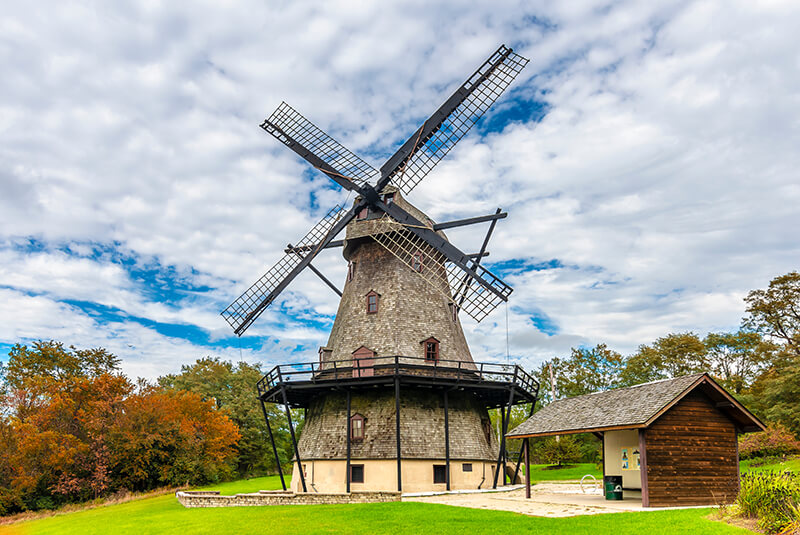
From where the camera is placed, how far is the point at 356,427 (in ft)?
79.9

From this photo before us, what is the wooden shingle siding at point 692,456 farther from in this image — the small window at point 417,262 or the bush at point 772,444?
the bush at point 772,444

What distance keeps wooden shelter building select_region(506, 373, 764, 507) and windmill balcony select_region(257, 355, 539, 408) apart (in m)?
6.00

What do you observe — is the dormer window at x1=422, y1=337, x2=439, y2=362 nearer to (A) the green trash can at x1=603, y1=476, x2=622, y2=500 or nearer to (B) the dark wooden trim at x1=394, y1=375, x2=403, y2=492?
(B) the dark wooden trim at x1=394, y1=375, x2=403, y2=492

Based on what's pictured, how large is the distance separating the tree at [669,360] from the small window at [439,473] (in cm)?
2927

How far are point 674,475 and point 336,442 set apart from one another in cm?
1284

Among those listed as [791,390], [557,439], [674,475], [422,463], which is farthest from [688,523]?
[557,439]

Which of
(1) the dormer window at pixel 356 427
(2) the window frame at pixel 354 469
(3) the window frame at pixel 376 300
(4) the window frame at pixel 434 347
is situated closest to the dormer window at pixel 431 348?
(4) the window frame at pixel 434 347

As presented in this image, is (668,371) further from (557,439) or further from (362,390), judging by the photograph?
(362,390)

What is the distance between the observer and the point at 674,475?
16422mm

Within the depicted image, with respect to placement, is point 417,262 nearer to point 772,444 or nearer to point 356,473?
point 356,473

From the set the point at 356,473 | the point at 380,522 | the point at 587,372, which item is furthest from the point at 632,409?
the point at 587,372

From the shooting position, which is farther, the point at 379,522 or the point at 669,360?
the point at 669,360

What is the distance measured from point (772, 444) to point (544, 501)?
18.2 meters

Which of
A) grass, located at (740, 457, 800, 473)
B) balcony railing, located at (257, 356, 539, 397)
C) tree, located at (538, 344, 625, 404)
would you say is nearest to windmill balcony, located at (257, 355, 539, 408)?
balcony railing, located at (257, 356, 539, 397)
